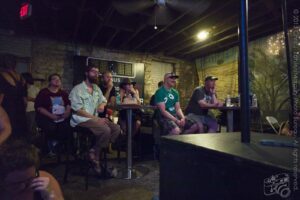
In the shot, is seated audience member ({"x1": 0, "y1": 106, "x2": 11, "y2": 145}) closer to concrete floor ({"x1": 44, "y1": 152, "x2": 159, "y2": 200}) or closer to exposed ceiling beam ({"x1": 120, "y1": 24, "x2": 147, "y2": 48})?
concrete floor ({"x1": 44, "y1": 152, "x2": 159, "y2": 200})

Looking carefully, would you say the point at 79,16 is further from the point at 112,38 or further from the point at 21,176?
the point at 21,176

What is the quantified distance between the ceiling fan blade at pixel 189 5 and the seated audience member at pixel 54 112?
1968 mm

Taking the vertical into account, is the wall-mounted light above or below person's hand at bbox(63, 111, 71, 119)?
above

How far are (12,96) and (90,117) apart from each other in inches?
33.0

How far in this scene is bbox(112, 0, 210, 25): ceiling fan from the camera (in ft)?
10.8

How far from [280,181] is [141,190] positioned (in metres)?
2.04

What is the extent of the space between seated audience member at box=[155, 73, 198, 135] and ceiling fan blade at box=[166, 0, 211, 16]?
1.00 meters

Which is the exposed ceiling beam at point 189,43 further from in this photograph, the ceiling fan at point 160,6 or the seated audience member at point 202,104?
Answer: the seated audience member at point 202,104

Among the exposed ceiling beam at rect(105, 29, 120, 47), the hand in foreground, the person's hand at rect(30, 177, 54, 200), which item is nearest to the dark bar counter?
the person's hand at rect(30, 177, 54, 200)

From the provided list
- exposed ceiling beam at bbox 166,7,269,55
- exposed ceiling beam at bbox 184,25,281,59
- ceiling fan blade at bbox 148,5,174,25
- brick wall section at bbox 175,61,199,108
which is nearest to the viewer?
ceiling fan blade at bbox 148,5,174,25

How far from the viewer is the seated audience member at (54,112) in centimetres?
271

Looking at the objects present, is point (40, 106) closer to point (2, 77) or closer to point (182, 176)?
point (2, 77)

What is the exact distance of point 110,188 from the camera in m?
2.37

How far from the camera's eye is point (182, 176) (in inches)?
30.4
